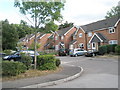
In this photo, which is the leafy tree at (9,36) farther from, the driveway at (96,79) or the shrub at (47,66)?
the driveway at (96,79)

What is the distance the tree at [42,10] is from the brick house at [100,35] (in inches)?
787

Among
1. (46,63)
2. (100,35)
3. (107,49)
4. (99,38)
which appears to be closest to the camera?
(46,63)

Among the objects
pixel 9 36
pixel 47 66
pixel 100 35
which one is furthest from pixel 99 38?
pixel 9 36

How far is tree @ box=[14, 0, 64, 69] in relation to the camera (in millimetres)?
10905

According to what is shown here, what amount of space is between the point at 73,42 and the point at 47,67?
2856 cm

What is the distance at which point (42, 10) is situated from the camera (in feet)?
36.7

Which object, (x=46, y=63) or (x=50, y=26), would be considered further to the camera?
(x=46, y=63)

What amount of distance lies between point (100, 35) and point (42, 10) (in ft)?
73.4

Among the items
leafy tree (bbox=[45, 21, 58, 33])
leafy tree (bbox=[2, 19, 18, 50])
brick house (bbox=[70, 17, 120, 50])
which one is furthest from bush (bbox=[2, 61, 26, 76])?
leafy tree (bbox=[2, 19, 18, 50])

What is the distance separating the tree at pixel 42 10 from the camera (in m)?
10.9

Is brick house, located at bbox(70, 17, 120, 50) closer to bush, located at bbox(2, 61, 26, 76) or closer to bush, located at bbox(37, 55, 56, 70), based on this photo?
bush, located at bbox(37, 55, 56, 70)

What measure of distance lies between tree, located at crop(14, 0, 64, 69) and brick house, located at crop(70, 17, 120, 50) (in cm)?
1998

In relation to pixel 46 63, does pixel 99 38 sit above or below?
above

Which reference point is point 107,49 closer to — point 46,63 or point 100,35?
point 100,35
